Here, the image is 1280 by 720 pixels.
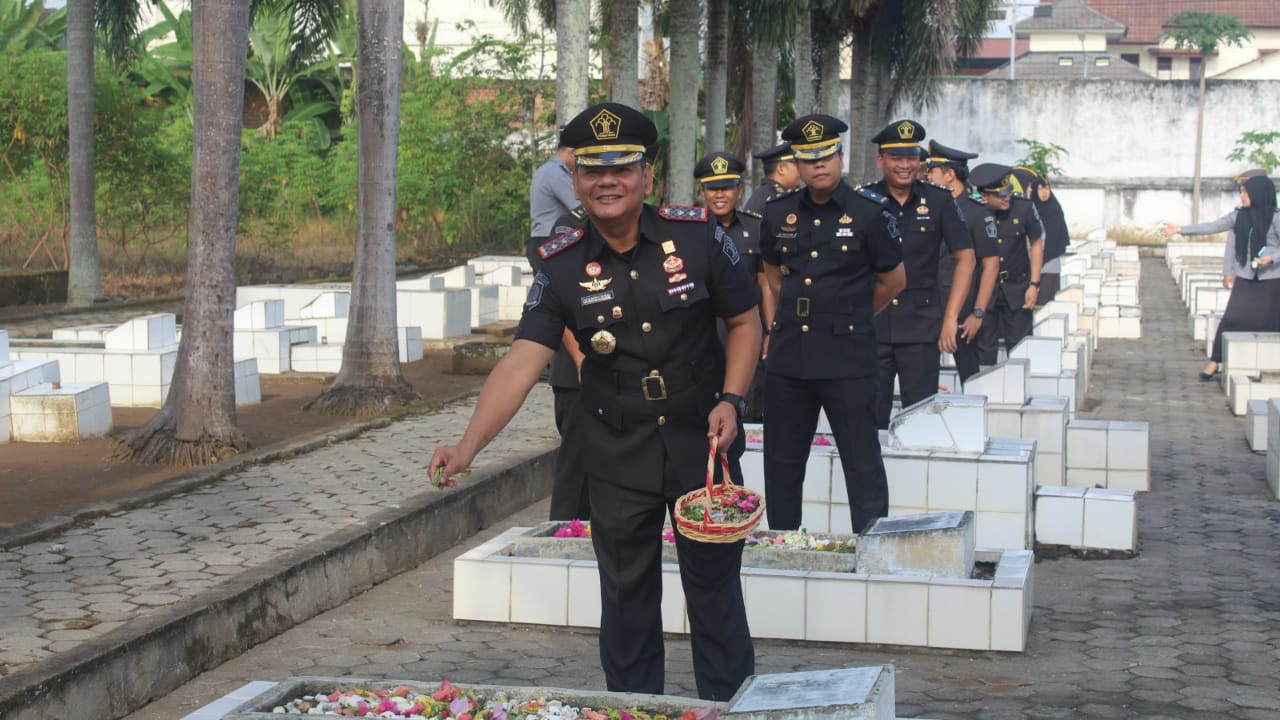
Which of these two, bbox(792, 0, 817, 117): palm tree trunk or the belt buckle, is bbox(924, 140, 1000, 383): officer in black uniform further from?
bbox(792, 0, 817, 117): palm tree trunk

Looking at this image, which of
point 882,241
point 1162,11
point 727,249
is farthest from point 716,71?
point 1162,11

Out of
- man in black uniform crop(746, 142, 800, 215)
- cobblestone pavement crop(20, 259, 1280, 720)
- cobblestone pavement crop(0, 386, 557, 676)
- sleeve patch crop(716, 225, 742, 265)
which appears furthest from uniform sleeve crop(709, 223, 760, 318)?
man in black uniform crop(746, 142, 800, 215)

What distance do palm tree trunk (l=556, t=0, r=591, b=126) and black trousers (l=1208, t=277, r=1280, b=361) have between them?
668 cm

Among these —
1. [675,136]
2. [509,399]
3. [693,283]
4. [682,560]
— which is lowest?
[682,560]

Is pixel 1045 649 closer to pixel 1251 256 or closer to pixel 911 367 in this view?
pixel 911 367

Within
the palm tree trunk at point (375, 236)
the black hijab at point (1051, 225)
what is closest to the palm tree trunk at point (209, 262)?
the palm tree trunk at point (375, 236)

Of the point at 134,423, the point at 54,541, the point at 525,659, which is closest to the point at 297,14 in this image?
the point at 134,423

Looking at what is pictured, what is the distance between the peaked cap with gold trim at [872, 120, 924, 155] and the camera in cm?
843

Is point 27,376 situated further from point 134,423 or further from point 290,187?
point 290,187

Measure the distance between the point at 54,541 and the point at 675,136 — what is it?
1339cm

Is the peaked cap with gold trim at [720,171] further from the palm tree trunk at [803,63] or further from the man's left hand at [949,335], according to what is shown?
the palm tree trunk at [803,63]

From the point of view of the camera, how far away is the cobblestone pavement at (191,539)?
6074mm

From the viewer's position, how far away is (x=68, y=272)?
2192cm

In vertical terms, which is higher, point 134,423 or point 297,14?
point 297,14
